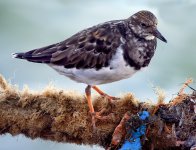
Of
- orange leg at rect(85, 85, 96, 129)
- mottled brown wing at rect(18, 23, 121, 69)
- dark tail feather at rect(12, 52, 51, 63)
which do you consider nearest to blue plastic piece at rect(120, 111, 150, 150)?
orange leg at rect(85, 85, 96, 129)

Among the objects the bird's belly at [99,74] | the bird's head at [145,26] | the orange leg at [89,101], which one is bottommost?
the orange leg at [89,101]

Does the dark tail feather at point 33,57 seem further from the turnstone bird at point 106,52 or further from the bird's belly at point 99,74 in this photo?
the bird's belly at point 99,74

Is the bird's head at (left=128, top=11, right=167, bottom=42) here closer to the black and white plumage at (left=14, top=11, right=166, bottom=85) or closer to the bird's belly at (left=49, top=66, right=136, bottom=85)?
the black and white plumage at (left=14, top=11, right=166, bottom=85)

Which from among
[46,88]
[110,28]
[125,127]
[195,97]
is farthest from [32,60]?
[195,97]

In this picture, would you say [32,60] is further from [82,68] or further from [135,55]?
[135,55]

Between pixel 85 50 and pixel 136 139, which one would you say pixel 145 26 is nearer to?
pixel 85 50

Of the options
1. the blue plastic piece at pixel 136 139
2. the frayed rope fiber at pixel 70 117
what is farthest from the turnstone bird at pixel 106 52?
the blue plastic piece at pixel 136 139

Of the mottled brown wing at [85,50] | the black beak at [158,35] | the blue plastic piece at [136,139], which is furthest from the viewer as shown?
the black beak at [158,35]

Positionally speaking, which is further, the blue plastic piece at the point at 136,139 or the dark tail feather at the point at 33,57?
the dark tail feather at the point at 33,57

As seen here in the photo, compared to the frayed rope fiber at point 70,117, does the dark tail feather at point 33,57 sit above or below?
above
